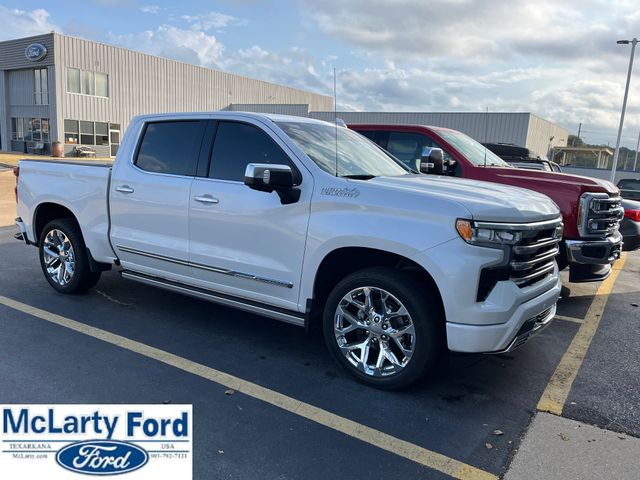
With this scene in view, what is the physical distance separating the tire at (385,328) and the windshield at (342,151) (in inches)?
36.7

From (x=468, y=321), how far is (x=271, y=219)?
1.65m

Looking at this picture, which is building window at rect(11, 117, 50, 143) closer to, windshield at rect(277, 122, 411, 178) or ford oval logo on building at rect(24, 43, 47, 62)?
ford oval logo on building at rect(24, 43, 47, 62)

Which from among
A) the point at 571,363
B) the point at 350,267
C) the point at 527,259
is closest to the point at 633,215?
the point at 571,363

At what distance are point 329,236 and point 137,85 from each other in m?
39.8

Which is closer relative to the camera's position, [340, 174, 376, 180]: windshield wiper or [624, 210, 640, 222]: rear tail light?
[340, 174, 376, 180]: windshield wiper

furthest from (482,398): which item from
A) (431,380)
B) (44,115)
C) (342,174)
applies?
(44,115)

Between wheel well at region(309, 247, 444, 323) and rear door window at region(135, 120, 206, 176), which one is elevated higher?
rear door window at region(135, 120, 206, 176)

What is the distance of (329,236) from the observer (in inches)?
149

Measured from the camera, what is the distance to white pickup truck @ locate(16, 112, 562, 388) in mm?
3393

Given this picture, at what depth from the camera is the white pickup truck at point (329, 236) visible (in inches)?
134

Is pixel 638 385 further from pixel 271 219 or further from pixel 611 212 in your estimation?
pixel 271 219

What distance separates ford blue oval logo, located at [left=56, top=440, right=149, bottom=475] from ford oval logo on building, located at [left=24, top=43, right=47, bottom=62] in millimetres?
36843

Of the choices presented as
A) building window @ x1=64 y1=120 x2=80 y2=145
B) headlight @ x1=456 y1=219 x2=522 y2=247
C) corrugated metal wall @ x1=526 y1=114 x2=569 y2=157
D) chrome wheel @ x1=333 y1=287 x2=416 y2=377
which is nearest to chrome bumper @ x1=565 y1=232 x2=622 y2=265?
headlight @ x1=456 y1=219 x2=522 y2=247

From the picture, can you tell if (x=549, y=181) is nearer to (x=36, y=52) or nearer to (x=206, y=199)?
(x=206, y=199)
